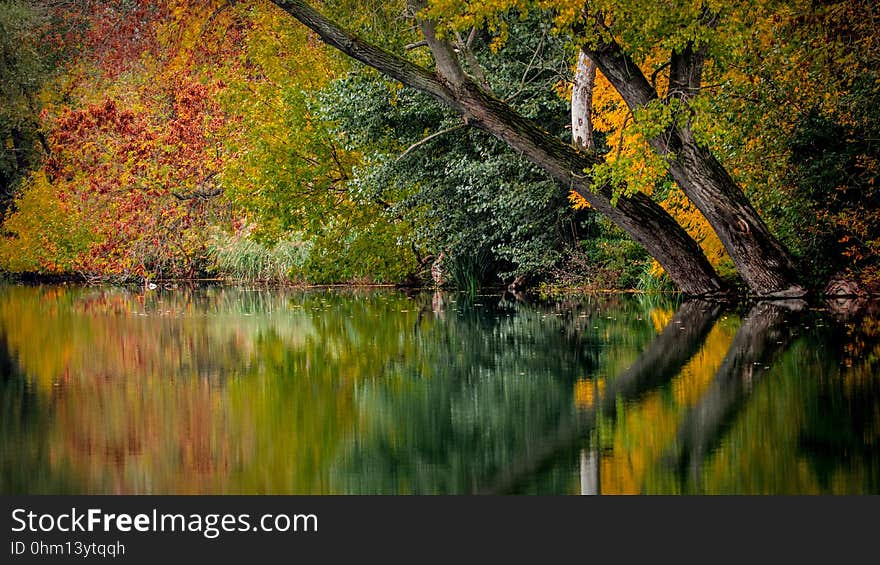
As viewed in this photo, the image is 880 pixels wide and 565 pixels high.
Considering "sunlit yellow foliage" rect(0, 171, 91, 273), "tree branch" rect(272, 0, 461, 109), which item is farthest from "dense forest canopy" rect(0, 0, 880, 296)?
"sunlit yellow foliage" rect(0, 171, 91, 273)

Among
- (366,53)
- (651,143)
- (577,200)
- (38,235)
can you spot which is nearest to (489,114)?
(366,53)

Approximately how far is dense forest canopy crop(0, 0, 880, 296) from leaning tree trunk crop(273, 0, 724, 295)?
4 centimetres

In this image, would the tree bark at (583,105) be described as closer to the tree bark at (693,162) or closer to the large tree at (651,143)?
the large tree at (651,143)

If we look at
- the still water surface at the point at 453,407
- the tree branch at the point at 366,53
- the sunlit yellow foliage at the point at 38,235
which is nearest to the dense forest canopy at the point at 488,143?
the tree branch at the point at 366,53

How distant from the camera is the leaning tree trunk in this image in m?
19.7

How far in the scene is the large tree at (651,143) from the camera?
61.9 ft

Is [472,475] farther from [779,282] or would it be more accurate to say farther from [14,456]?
[779,282]

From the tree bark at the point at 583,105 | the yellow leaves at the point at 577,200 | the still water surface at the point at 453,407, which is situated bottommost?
the still water surface at the point at 453,407

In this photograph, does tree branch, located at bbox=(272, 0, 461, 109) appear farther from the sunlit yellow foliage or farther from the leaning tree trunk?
the sunlit yellow foliage

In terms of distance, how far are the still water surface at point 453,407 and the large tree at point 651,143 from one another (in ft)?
7.53

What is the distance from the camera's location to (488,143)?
2522 cm

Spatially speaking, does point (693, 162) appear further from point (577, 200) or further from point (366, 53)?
point (366, 53)

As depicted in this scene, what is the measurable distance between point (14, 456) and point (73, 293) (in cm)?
2698

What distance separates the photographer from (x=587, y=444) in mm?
6926
